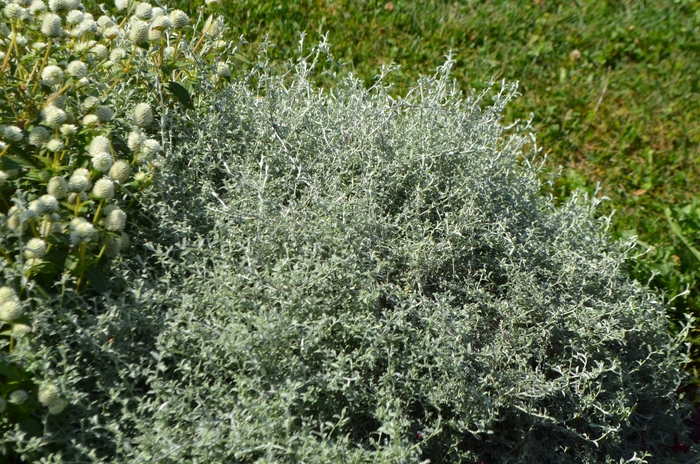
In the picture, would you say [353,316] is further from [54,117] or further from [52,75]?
[52,75]

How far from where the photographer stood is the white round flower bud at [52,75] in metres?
2.13

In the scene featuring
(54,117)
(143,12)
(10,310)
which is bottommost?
(10,310)

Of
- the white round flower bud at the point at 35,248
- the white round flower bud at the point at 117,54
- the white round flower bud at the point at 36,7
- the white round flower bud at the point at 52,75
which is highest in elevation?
the white round flower bud at the point at 36,7

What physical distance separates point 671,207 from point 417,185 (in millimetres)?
2031

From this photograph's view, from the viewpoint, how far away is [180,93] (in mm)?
2438

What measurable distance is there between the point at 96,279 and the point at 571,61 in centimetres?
380

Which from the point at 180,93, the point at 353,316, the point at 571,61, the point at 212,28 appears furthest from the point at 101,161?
the point at 571,61

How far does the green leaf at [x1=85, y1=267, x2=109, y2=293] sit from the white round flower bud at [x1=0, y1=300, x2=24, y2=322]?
218 millimetres

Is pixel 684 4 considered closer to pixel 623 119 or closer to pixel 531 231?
pixel 623 119

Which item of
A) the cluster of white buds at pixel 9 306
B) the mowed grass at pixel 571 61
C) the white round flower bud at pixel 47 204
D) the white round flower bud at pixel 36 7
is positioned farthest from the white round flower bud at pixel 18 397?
the mowed grass at pixel 571 61

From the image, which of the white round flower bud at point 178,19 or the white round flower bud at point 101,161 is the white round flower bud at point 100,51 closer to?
the white round flower bud at point 178,19

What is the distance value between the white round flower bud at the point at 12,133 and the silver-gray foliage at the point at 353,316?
431mm

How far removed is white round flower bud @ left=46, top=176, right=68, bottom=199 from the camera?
1.90 meters

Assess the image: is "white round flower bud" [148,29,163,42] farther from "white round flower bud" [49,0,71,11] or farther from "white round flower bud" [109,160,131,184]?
"white round flower bud" [109,160,131,184]
